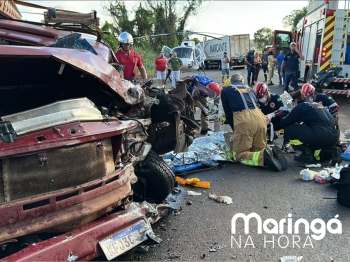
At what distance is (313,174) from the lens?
479cm

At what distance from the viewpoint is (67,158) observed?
2453mm

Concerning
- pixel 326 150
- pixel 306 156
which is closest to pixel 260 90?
pixel 306 156

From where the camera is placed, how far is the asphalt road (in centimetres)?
304

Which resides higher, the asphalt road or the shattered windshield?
the shattered windshield

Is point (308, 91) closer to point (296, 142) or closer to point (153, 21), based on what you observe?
point (296, 142)

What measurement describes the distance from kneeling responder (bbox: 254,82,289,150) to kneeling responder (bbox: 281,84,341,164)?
15.7 inches

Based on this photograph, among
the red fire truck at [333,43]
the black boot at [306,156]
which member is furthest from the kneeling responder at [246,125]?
the red fire truck at [333,43]

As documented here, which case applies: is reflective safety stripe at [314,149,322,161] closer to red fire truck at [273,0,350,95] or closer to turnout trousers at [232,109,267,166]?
turnout trousers at [232,109,267,166]

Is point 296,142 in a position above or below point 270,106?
below

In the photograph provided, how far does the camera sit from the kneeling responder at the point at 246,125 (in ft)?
17.5

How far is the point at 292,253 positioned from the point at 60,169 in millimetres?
1959

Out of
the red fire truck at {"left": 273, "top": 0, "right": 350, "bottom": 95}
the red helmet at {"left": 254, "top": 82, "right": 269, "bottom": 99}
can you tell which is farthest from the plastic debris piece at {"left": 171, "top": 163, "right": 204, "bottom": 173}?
the red fire truck at {"left": 273, "top": 0, "right": 350, "bottom": 95}

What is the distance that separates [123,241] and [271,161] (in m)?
2.97
